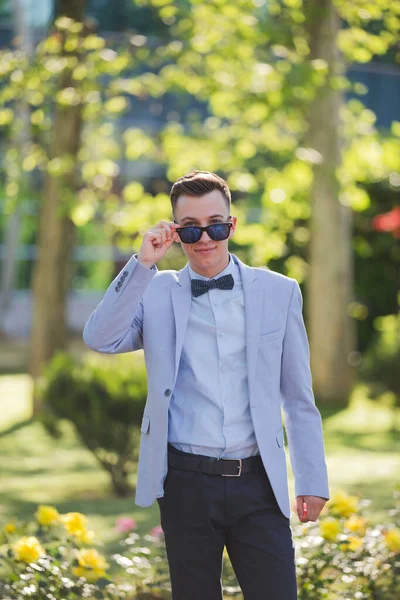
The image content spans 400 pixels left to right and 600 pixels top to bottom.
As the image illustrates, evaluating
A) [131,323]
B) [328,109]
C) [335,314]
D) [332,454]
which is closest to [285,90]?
[332,454]

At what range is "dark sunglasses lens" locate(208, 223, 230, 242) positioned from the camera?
3.47 m

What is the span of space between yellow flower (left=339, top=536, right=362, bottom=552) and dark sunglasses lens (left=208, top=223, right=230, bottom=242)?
195 cm

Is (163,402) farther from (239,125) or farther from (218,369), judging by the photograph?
(239,125)

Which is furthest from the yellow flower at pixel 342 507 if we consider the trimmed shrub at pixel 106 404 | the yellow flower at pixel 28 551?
the trimmed shrub at pixel 106 404

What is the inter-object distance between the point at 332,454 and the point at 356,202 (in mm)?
3655

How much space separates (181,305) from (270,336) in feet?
1.01

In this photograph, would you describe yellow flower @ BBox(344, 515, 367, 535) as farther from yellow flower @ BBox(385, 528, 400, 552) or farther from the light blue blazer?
the light blue blazer

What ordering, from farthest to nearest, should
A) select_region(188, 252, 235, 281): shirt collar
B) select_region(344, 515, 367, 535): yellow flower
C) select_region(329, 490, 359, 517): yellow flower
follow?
Result: select_region(329, 490, 359, 517): yellow flower → select_region(344, 515, 367, 535): yellow flower → select_region(188, 252, 235, 281): shirt collar

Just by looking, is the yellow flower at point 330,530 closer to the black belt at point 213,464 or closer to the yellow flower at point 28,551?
the yellow flower at point 28,551

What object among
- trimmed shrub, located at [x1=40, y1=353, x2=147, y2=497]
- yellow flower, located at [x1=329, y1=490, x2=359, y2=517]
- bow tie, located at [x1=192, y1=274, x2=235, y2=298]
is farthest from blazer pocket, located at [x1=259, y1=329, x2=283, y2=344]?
trimmed shrub, located at [x1=40, y1=353, x2=147, y2=497]

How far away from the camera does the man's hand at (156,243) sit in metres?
3.47

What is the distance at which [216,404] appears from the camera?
11.2 feet

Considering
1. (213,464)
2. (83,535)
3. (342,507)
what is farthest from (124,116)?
(213,464)

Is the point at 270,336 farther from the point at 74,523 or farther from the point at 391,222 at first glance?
the point at 391,222
